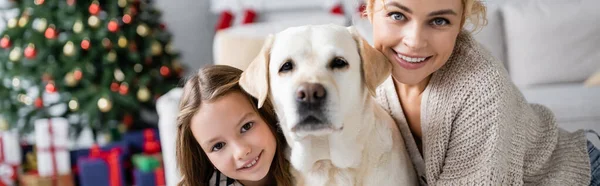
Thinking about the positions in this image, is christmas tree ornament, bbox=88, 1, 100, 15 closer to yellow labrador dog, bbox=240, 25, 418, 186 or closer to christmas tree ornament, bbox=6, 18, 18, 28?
christmas tree ornament, bbox=6, 18, 18, 28

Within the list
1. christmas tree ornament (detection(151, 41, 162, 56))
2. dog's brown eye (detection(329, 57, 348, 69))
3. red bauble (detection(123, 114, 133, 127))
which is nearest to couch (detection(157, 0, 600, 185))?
christmas tree ornament (detection(151, 41, 162, 56))

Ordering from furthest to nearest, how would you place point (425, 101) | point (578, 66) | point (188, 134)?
point (578, 66)
point (188, 134)
point (425, 101)

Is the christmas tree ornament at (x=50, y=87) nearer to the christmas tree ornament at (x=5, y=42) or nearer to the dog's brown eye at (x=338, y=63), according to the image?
the christmas tree ornament at (x=5, y=42)

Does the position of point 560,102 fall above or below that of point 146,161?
above

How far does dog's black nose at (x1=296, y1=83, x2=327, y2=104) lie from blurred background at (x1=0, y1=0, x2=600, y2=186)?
5.47 ft

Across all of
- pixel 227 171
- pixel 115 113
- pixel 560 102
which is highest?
pixel 227 171

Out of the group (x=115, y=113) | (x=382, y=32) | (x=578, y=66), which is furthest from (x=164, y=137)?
(x=578, y=66)

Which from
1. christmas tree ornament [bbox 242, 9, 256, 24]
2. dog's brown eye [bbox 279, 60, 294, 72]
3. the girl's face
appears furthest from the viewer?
christmas tree ornament [bbox 242, 9, 256, 24]

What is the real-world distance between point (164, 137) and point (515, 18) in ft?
6.44

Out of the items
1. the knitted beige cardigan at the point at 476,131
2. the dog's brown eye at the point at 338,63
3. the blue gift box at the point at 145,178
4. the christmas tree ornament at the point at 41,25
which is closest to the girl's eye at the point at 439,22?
the knitted beige cardigan at the point at 476,131

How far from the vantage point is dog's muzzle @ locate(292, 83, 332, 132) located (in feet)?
4.03

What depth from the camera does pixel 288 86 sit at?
1.29 meters

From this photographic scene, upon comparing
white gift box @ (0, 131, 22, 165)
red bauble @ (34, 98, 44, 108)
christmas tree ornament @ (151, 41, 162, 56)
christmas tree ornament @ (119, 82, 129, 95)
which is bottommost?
white gift box @ (0, 131, 22, 165)

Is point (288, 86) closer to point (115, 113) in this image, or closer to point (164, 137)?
point (164, 137)
